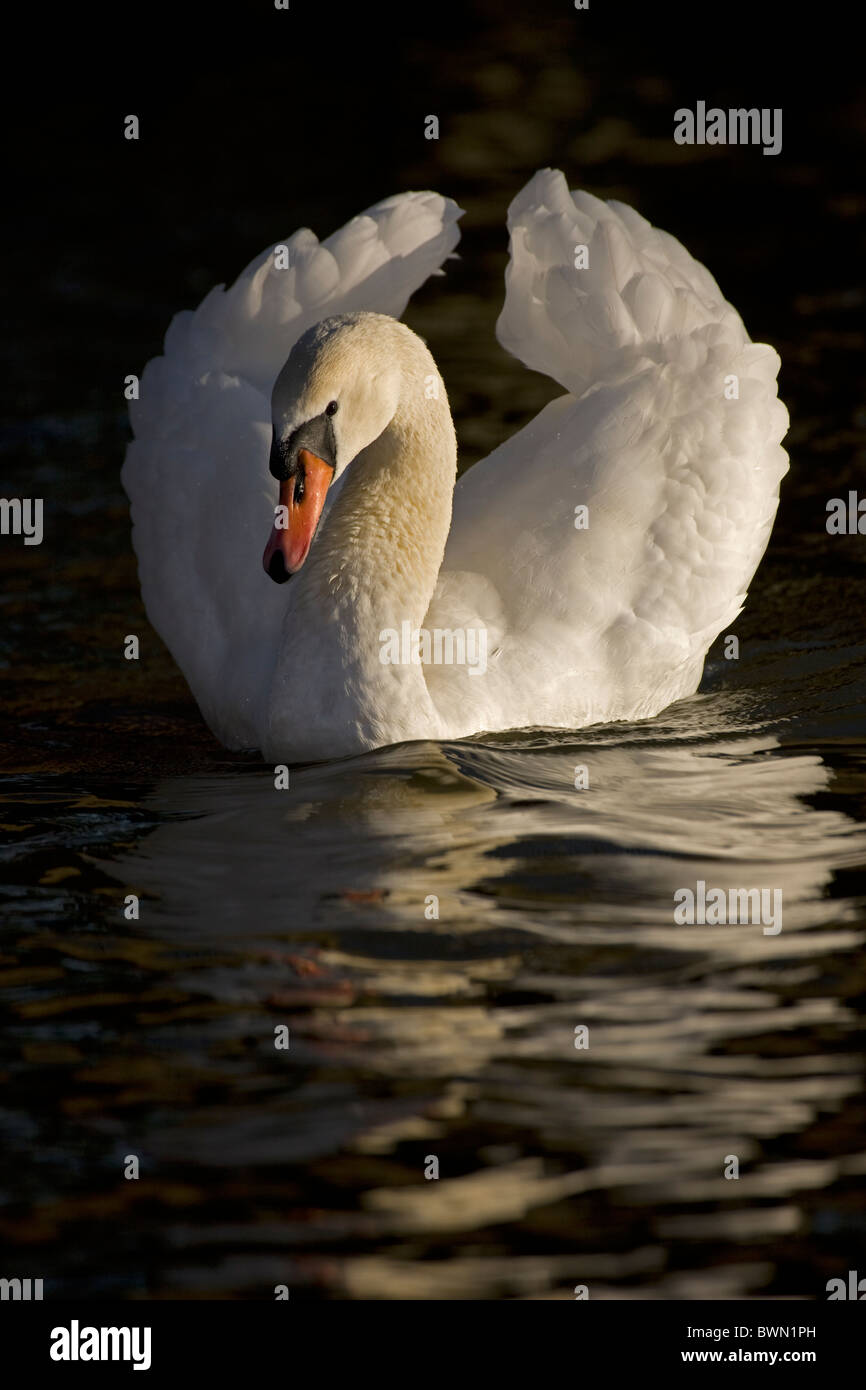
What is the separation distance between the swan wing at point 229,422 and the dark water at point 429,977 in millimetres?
480

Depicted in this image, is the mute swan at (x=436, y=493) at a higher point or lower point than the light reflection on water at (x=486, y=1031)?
higher

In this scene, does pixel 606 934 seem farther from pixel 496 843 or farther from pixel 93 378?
pixel 93 378

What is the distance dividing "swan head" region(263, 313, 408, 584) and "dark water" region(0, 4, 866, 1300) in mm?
839

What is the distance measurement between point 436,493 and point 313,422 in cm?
94

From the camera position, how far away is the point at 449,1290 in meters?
3.98

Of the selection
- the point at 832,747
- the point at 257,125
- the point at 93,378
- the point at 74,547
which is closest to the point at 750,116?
the point at 257,125

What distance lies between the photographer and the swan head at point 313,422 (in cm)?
628
